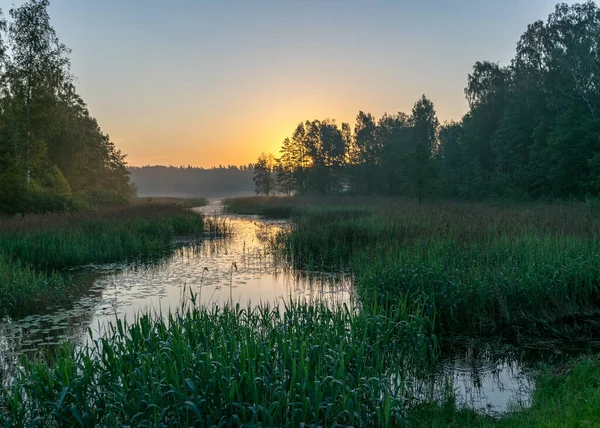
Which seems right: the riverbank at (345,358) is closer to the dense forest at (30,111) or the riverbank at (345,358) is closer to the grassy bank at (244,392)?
the grassy bank at (244,392)

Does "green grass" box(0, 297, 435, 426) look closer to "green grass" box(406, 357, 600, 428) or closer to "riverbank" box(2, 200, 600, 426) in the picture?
"riverbank" box(2, 200, 600, 426)

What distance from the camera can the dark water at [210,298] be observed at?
234 inches

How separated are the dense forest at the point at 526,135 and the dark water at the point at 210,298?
82.9 feet

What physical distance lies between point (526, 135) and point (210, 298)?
40912mm

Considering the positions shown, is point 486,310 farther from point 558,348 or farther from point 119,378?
point 119,378

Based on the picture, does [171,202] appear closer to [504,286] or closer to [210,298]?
[210,298]

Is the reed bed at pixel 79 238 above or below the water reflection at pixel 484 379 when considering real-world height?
above

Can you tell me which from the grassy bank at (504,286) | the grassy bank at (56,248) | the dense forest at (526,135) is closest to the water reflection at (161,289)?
the grassy bank at (56,248)

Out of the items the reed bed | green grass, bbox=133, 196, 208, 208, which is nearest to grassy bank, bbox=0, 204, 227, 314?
the reed bed

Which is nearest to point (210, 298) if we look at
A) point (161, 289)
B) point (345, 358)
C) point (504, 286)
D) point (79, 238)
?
point (161, 289)

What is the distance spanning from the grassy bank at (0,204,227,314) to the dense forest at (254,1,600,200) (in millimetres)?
25439

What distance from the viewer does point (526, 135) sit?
133 feet

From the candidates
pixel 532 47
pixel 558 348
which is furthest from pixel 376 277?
pixel 532 47

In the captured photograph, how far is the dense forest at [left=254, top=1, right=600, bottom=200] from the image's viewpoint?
104 ft
